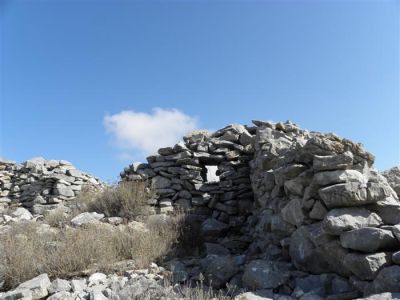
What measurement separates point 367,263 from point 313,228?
0.79 m

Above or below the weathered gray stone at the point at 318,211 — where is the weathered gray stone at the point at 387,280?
below

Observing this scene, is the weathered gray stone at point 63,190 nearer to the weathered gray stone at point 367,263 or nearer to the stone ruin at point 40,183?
the stone ruin at point 40,183

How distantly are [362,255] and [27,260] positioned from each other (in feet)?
11.7

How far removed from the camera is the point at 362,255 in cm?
314

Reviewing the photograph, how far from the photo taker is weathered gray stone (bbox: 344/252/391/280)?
3.02 m

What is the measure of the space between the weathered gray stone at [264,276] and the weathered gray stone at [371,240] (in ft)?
2.40

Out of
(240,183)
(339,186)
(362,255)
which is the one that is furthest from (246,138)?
(362,255)

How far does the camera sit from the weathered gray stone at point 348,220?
11.1 feet

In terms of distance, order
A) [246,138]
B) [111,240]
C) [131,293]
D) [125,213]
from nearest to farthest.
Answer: [131,293] → [111,240] → [125,213] → [246,138]

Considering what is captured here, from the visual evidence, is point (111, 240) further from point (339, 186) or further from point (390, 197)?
point (390, 197)

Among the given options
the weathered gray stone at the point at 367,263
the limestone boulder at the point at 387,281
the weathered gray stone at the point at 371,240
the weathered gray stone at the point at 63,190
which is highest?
the weathered gray stone at the point at 63,190

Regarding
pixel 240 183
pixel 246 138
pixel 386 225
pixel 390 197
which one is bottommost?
pixel 386 225

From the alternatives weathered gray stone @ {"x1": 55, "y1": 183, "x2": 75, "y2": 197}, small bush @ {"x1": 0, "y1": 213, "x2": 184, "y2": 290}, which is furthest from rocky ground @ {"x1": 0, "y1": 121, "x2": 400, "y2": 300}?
weathered gray stone @ {"x1": 55, "y1": 183, "x2": 75, "y2": 197}

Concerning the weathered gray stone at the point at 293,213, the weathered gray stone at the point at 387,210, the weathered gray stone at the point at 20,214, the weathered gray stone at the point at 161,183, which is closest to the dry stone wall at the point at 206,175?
the weathered gray stone at the point at 161,183
